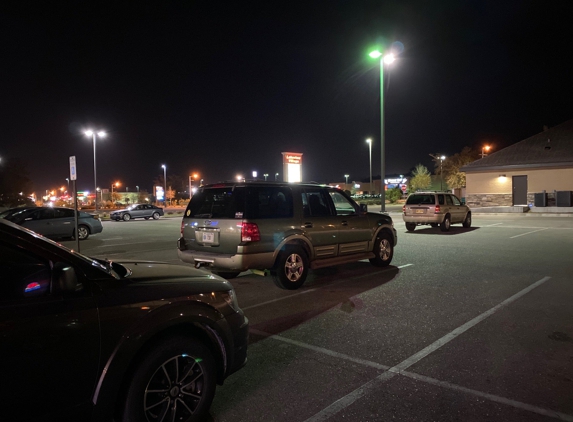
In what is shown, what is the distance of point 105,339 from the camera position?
103 inches

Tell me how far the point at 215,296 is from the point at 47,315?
1.21 metres

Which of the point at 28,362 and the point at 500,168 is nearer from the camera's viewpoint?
the point at 28,362

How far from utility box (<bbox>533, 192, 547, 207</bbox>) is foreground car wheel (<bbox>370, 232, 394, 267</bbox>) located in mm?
27880

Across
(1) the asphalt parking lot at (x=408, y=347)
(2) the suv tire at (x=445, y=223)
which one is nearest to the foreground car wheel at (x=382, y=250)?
(1) the asphalt parking lot at (x=408, y=347)

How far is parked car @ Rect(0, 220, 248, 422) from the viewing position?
2.36 meters

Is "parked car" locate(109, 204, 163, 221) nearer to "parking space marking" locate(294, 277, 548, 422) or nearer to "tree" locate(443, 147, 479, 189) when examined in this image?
"parking space marking" locate(294, 277, 548, 422)

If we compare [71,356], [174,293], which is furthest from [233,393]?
[71,356]

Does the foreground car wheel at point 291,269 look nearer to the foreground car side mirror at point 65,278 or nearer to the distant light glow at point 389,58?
the foreground car side mirror at point 65,278

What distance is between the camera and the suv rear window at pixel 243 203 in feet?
22.7

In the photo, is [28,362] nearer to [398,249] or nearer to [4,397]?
[4,397]

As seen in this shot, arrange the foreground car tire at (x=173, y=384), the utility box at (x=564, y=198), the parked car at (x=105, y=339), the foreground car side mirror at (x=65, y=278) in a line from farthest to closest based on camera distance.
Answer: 1. the utility box at (x=564, y=198)
2. the foreground car tire at (x=173, y=384)
3. the foreground car side mirror at (x=65, y=278)
4. the parked car at (x=105, y=339)

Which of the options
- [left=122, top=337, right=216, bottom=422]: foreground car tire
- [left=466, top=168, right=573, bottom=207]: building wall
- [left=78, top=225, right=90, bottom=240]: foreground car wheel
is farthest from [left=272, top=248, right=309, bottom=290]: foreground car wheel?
[left=466, top=168, right=573, bottom=207]: building wall

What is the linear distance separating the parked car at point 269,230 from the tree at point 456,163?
2228 inches

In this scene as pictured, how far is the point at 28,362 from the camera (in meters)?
2.33
